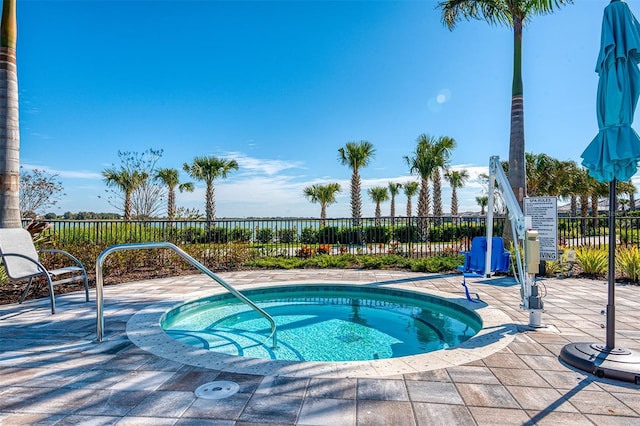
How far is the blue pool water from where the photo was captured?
3797 mm

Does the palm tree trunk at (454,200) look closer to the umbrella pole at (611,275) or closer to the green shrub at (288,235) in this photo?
the green shrub at (288,235)

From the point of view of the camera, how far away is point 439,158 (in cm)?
2012

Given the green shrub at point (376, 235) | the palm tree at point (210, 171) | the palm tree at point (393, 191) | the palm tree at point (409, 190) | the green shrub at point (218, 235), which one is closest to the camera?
the green shrub at point (218, 235)

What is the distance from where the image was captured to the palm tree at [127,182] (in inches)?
518

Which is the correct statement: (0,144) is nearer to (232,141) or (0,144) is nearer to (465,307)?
(465,307)

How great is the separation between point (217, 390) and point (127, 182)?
13787 millimetres

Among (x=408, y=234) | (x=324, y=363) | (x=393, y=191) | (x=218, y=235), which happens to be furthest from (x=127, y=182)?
(x=393, y=191)

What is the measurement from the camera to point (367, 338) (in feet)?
13.8

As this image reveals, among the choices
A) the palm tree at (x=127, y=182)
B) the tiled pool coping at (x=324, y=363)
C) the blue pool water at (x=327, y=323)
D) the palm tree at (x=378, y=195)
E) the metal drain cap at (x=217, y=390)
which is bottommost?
the blue pool water at (x=327, y=323)

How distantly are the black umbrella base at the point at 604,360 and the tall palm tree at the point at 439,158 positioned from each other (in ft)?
59.9

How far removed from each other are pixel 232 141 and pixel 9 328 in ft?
54.6

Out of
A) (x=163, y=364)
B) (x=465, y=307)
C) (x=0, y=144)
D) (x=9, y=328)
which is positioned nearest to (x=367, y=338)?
(x=465, y=307)

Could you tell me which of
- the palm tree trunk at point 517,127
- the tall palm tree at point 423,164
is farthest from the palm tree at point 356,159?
the palm tree trunk at point 517,127

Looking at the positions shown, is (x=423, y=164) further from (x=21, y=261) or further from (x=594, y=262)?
(x=21, y=261)
